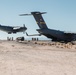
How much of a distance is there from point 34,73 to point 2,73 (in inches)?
63.7

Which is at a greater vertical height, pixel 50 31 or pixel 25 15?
pixel 25 15

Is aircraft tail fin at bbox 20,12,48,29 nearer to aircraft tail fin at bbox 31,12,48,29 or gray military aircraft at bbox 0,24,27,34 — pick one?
aircraft tail fin at bbox 31,12,48,29

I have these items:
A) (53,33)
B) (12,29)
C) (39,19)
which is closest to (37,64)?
(53,33)

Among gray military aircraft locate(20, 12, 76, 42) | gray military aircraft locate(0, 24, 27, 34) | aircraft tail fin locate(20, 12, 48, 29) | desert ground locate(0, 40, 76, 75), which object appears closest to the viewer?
desert ground locate(0, 40, 76, 75)

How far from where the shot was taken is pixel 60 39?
69875 mm

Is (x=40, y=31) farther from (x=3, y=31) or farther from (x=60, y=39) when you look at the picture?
(x=3, y=31)

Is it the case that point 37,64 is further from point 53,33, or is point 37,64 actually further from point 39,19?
point 39,19

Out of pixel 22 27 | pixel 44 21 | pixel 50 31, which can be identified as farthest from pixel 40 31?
pixel 22 27

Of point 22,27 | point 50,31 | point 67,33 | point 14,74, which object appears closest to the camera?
point 14,74

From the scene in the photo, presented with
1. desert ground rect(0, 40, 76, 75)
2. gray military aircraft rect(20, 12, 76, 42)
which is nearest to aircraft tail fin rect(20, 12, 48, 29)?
gray military aircraft rect(20, 12, 76, 42)

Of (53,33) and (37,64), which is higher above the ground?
(53,33)

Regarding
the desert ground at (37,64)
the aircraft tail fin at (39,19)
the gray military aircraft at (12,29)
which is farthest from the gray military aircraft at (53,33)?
the desert ground at (37,64)

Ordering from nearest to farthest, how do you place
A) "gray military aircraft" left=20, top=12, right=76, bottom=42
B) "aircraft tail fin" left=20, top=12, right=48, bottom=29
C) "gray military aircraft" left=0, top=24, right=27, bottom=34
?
"gray military aircraft" left=20, top=12, right=76, bottom=42 < "aircraft tail fin" left=20, top=12, right=48, bottom=29 < "gray military aircraft" left=0, top=24, right=27, bottom=34

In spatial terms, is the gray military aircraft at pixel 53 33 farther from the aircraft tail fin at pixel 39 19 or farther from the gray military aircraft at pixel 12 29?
the gray military aircraft at pixel 12 29
